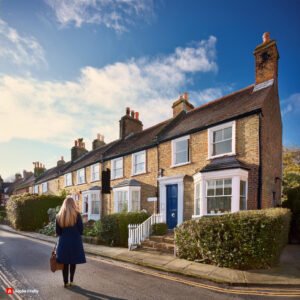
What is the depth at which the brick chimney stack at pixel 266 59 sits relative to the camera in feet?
42.9

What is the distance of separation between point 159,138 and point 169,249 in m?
7.72

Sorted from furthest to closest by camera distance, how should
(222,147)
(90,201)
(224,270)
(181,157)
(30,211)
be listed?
(90,201) → (30,211) → (181,157) → (222,147) → (224,270)

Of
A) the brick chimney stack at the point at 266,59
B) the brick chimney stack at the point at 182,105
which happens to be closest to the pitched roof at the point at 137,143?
the brick chimney stack at the point at 182,105

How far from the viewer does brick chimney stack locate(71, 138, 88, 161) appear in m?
30.8

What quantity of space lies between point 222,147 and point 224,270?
6.65 metres

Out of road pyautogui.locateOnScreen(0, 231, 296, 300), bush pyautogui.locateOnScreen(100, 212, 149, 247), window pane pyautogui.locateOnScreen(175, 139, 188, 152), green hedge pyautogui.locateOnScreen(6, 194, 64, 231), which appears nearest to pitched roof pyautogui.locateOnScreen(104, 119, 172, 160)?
window pane pyautogui.locateOnScreen(175, 139, 188, 152)

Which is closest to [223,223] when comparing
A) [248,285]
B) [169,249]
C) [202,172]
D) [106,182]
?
[248,285]

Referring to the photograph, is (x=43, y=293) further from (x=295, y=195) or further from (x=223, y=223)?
(x=295, y=195)

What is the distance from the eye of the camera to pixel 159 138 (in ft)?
52.7

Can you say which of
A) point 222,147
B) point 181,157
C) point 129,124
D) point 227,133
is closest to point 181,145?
point 181,157

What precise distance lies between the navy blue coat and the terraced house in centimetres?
731

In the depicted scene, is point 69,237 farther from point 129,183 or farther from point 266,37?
point 266,37

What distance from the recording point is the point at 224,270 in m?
7.10

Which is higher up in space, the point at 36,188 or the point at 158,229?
the point at 158,229
